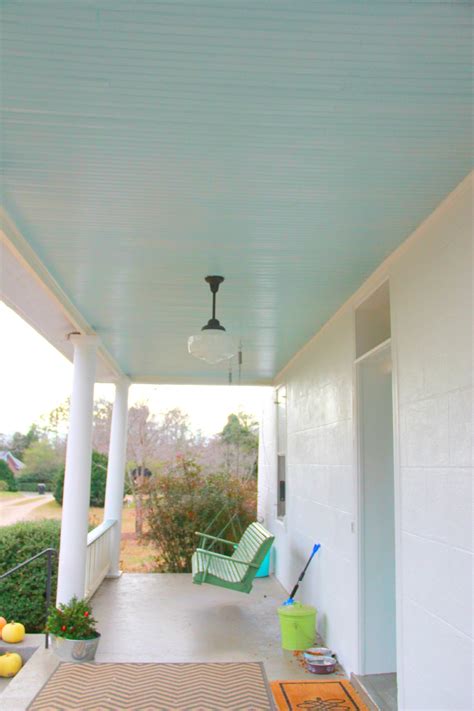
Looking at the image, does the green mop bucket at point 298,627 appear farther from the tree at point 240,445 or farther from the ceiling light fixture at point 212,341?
the tree at point 240,445

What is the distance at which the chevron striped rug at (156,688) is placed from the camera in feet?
10.6

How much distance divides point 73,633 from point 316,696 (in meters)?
1.72

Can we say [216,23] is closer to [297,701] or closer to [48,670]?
[297,701]

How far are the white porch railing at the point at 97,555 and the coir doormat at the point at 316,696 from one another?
9.06ft

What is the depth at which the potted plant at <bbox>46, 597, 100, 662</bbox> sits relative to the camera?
434 cm

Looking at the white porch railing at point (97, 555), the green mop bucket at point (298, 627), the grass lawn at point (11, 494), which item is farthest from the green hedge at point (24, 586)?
the grass lawn at point (11, 494)

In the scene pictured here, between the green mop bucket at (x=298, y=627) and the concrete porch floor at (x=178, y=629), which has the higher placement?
the green mop bucket at (x=298, y=627)

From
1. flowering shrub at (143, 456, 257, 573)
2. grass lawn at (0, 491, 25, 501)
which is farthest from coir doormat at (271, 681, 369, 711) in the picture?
grass lawn at (0, 491, 25, 501)

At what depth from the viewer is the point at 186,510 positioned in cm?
895

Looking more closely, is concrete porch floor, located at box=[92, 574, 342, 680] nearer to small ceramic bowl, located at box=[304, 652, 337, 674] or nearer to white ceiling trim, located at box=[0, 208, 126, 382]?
small ceramic bowl, located at box=[304, 652, 337, 674]

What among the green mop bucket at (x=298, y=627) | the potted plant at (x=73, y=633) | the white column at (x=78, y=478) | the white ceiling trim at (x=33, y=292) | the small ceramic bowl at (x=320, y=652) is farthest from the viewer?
the white column at (x=78, y=478)

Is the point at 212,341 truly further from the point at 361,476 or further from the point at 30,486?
the point at 30,486

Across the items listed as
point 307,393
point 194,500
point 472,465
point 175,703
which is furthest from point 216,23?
point 194,500

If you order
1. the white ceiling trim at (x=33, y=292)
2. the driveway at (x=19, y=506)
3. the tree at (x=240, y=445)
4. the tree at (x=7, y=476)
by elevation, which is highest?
the white ceiling trim at (x=33, y=292)
